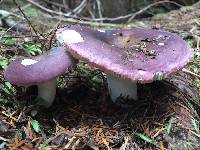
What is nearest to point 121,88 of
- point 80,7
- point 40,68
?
point 40,68

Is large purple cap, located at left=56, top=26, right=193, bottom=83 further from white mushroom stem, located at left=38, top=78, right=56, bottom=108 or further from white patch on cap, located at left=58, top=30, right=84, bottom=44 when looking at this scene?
white mushroom stem, located at left=38, top=78, right=56, bottom=108

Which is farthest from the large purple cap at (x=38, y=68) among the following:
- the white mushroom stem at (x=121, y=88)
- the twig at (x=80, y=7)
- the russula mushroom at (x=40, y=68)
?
the twig at (x=80, y=7)

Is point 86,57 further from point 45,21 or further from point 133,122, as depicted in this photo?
point 45,21

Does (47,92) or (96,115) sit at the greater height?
(47,92)

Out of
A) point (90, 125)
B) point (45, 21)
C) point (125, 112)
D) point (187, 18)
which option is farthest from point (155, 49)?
point (45, 21)

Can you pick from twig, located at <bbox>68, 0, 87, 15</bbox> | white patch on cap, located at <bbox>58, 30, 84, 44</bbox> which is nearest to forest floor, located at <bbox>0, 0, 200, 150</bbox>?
white patch on cap, located at <bbox>58, 30, 84, 44</bbox>

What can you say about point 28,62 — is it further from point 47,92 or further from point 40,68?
point 47,92
